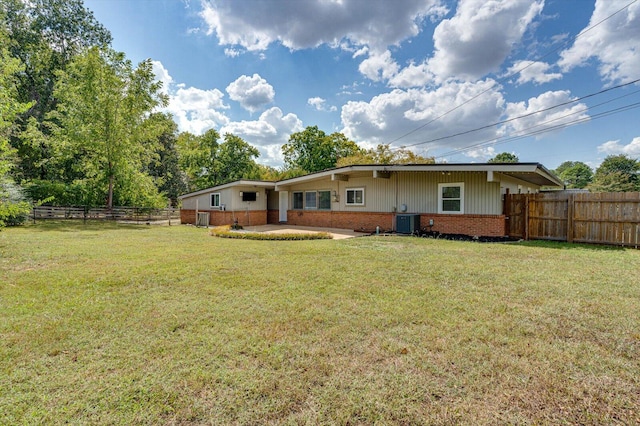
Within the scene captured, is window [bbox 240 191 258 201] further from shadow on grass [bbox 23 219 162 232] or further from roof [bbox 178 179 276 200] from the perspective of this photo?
shadow on grass [bbox 23 219 162 232]

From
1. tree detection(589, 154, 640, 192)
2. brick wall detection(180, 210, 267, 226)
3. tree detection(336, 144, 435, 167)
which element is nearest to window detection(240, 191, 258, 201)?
brick wall detection(180, 210, 267, 226)

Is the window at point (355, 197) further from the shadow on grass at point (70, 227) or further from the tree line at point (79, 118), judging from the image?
the tree line at point (79, 118)

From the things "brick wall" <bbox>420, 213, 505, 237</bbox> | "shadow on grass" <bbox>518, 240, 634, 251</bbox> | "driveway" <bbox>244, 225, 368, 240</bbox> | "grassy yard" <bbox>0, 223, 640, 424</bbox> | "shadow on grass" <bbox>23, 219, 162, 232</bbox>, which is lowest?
"grassy yard" <bbox>0, 223, 640, 424</bbox>

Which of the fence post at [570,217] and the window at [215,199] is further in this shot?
the window at [215,199]

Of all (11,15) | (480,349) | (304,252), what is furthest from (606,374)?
(11,15)

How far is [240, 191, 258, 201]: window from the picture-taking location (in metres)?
16.5

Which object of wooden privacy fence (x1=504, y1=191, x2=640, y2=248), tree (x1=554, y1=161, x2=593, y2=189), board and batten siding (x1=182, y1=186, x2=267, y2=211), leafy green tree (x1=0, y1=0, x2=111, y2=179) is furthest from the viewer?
tree (x1=554, y1=161, x2=593, y2=189)

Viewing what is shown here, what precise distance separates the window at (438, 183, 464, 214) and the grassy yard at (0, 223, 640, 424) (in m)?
5.88

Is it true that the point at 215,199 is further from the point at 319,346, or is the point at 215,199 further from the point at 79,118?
the point at 319,346

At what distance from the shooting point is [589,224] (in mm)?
9203

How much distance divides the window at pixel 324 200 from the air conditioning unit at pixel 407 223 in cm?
437

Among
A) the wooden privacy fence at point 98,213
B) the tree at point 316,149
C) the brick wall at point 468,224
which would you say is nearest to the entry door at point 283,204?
the wooden privacy fence at point 98,213

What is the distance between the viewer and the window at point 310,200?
16.0m

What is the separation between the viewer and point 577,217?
9.38m
